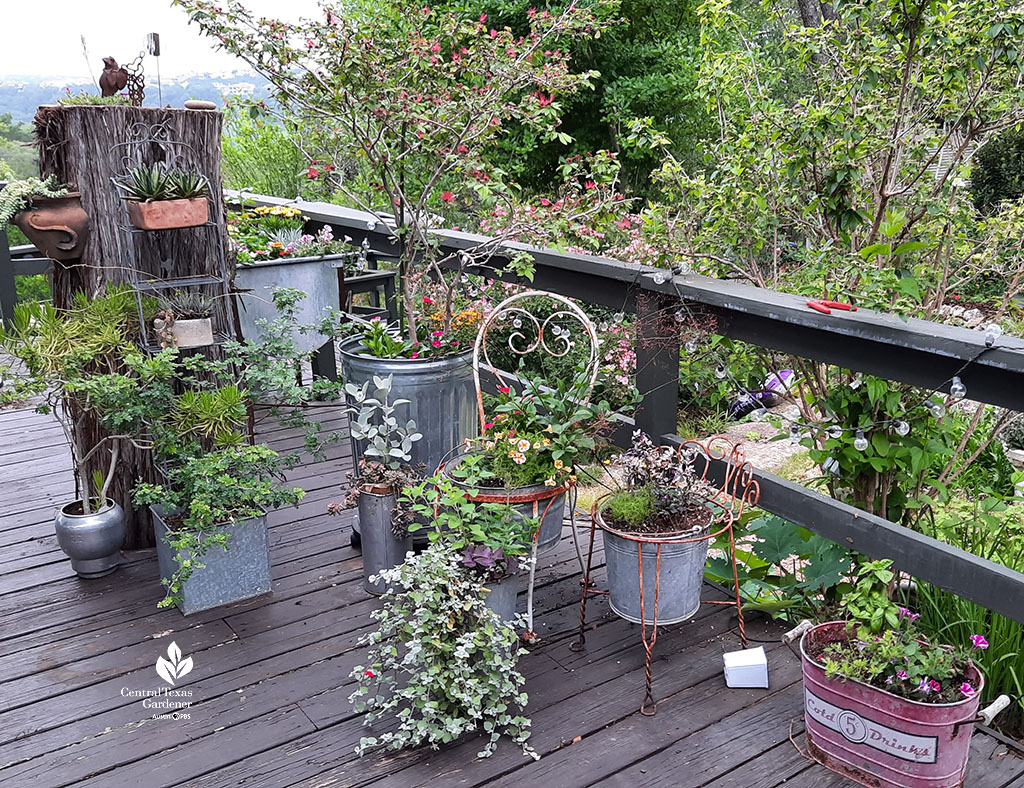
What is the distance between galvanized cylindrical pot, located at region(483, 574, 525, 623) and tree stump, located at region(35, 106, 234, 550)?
4.53 ft

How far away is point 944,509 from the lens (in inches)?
103

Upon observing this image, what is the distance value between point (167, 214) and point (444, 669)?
1.63 metres

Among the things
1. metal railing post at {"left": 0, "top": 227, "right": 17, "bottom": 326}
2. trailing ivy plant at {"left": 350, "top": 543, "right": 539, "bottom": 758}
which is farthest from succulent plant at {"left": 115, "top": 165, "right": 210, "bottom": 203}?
metal railing post at {"left": 0, "top": 227, "right": 17, "bottom": 326}

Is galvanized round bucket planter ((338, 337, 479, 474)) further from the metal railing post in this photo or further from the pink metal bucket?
the metal railing post

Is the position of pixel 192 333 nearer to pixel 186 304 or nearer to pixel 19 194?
pixel 186 304

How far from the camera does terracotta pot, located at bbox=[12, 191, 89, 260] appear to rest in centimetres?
254

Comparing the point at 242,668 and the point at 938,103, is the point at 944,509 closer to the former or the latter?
the point at 938,103

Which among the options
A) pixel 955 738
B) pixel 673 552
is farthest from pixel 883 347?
pixel 955 738

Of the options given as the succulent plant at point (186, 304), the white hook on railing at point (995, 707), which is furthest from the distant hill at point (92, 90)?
the white hook on railing at point (995, 707)

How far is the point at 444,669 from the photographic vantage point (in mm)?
2002

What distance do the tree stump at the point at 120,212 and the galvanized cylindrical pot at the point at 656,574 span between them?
5.34ft

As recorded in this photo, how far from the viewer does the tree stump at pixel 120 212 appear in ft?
8.54

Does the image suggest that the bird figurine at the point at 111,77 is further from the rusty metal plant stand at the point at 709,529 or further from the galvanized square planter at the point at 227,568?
the rusty metal plant stand at the point at 709,529

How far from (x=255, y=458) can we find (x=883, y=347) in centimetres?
179
